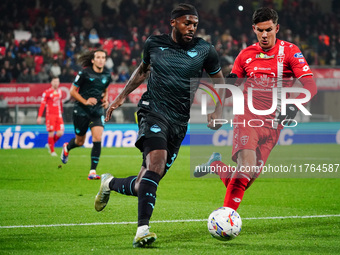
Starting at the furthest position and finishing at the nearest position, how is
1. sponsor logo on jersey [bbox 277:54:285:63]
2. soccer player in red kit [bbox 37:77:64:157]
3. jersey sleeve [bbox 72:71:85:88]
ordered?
soccer player in red kit [bbox 37:77:64:157]
jersey sleeve [bbox 72:71:85:88]
sponsor logo on jersey [bbox 277:54:285:63]

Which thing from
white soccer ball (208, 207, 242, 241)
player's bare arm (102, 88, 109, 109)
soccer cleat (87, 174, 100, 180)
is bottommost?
soccer cleat (87, 174, 100, 180)

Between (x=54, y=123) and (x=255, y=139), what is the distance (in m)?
11.5

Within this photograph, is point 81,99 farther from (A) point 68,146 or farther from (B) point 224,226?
(B) point 224,226

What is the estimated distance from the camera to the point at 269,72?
21.4 ft

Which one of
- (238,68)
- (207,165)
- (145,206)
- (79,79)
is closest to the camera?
(145,206)

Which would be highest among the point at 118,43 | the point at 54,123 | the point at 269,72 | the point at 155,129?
the point at 269,72

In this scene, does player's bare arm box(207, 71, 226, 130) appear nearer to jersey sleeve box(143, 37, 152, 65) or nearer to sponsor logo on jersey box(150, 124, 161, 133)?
sponsor logo on jersey box(150, 124, 161, 133)

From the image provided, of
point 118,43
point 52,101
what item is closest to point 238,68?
point 52,101

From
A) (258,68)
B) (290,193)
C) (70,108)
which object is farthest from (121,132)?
(258,68)

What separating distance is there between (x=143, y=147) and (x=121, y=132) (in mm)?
14662

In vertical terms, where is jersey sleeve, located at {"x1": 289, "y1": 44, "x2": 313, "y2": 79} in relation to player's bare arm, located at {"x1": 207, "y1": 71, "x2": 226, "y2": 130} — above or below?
above

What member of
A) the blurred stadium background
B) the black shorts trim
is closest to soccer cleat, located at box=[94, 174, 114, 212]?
the black shorts trim

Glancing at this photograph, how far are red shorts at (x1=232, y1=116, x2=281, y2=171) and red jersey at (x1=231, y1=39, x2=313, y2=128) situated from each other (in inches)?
3.5

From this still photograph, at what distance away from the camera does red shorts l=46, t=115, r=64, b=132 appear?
17.1 meters
